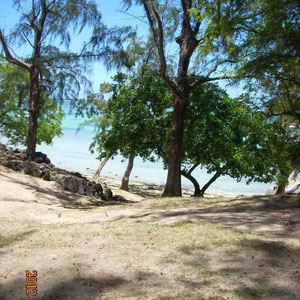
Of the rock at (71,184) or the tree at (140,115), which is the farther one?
the tree at (140,115)

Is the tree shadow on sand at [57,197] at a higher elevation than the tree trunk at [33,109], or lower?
lower

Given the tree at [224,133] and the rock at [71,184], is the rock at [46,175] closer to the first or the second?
the rock at [71,184]

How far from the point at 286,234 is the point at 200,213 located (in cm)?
213

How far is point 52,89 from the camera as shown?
1395 cm

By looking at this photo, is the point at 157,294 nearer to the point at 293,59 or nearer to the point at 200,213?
the point at 200,213

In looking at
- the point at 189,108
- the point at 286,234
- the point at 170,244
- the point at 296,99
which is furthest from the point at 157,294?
the point at 189,108

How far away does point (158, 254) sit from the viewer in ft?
13.8

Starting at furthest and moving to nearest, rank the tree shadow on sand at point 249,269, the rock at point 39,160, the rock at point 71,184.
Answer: the rock at point 39,160 < the rock at point 71,184 < the tree shadow on sand at point 249,269
